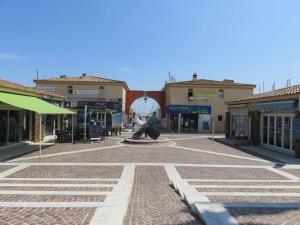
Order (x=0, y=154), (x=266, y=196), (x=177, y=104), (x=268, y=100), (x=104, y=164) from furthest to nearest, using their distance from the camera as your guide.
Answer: (x=177, y=104) < (x=268, y=100) < (x=0, y=154) < (x=104, y=164) < (x=266, y=196)

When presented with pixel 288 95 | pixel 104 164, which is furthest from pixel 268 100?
pixel 104 164

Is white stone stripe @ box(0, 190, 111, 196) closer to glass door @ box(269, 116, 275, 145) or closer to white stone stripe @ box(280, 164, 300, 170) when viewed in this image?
white stone stripe @ box(280, 164, 300, 170)

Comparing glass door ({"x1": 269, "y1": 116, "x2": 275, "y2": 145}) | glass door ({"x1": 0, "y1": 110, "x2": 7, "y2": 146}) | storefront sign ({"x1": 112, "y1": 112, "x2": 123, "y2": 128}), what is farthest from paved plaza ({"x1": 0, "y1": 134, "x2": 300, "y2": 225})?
storefront sign ({"x1": 112, "y1": 112, "x2": 123, "y2": 128})

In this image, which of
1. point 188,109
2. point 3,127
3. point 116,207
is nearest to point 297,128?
point 116,207

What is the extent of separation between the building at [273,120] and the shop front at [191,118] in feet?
39.7

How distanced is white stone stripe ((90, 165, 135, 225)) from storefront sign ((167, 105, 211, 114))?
28.8 m

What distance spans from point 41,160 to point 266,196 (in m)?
9.13

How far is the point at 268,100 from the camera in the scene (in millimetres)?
19719

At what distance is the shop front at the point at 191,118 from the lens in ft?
125

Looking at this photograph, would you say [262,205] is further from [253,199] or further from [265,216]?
[265,216]

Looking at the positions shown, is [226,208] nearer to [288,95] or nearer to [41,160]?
[41,160]

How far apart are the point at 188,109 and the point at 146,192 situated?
30.6 metres

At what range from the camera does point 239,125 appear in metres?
26.0

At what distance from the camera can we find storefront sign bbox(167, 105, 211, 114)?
38156mm
